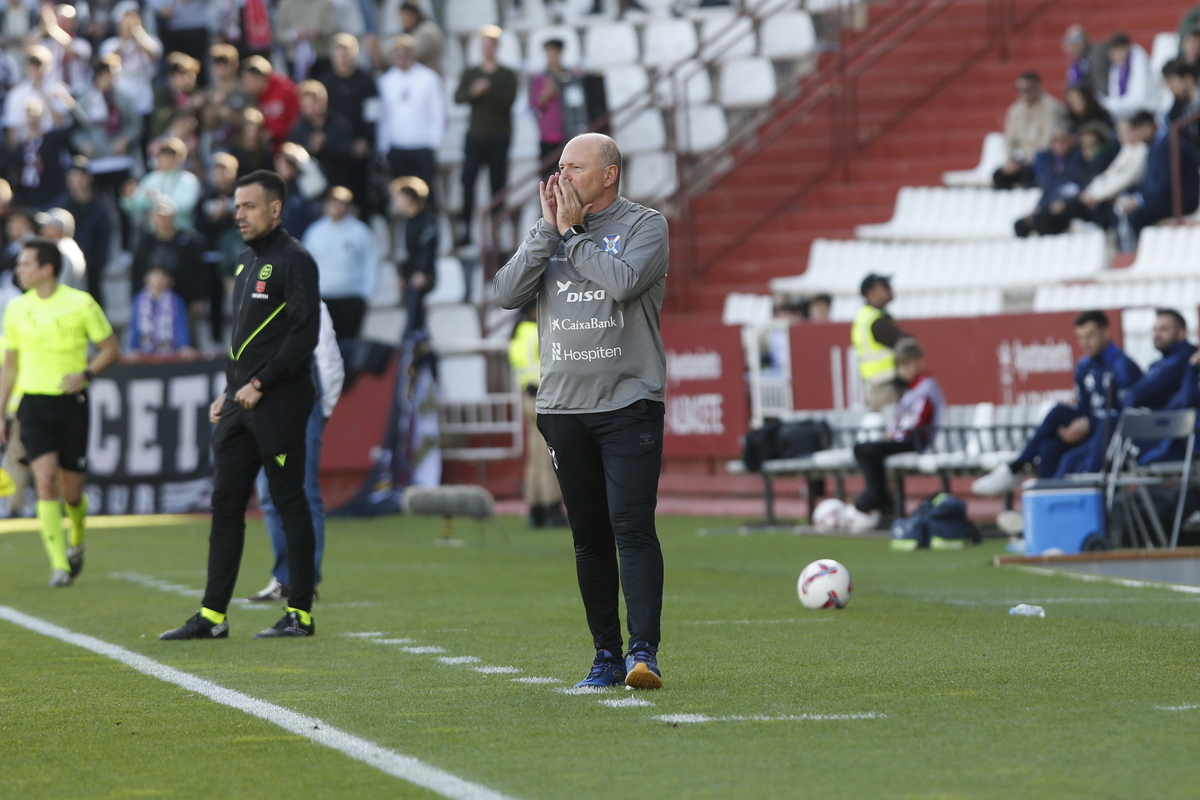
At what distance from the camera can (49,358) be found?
11797mm

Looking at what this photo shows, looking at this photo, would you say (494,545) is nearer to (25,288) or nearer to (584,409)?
(25,288)

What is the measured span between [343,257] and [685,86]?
5374 mm

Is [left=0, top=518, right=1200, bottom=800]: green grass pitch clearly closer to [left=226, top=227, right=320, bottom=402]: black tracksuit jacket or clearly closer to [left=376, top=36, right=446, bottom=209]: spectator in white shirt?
[left=226, top=227, right=320, bottom=402]: black tracksuit jacket

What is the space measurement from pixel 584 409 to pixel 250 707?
5.21 ft

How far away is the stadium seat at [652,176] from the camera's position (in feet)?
77.8

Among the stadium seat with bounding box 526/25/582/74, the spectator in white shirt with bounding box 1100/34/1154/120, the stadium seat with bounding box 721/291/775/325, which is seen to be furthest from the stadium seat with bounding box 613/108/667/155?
the spectator in white shirt with bounding box 1100/34/1154/120

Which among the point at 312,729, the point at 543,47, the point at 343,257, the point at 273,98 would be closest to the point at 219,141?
the point at 273,98

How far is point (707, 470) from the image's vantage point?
66.6 ft

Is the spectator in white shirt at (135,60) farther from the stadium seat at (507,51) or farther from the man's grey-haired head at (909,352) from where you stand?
the man's grey-haired head at (909,352)

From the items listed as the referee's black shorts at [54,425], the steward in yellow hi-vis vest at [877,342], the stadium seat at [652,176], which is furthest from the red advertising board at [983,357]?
the referee's black shorts at [54,425]

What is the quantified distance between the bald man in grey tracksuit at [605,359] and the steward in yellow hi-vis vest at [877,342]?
10124 millimetres

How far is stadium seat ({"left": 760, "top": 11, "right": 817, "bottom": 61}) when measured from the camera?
2483 cm

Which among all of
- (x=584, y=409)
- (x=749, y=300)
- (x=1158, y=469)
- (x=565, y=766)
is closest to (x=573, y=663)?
(x=584, y=409)

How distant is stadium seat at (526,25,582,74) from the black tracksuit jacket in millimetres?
16785
